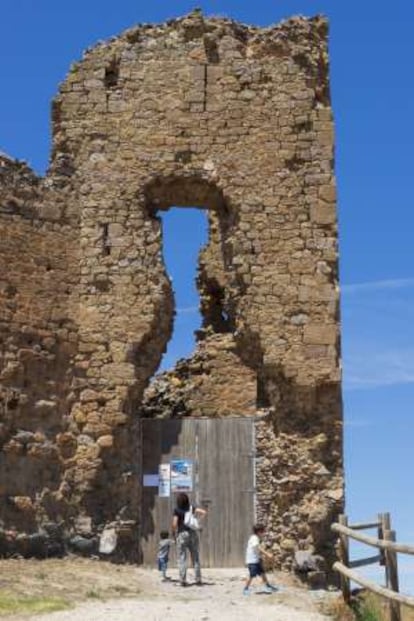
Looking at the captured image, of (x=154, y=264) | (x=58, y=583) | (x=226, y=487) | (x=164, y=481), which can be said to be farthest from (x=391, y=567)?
(x=154, y=264)

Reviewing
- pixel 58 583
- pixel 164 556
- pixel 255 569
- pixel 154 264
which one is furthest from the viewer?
pixel 154 264

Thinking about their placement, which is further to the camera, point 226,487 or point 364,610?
point 226,487

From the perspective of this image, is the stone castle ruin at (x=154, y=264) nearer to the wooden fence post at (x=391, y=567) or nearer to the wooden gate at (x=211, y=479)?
the wooden gate at (x=211, y=479)

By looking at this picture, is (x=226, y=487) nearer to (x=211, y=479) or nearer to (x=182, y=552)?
(x=211, y=479)

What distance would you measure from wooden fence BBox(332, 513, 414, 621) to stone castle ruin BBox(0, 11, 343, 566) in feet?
5.86

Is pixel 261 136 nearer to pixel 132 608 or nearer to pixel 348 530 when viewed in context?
pixel 348 530

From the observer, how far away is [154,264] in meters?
14.1

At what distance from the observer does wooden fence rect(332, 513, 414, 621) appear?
9016 mm

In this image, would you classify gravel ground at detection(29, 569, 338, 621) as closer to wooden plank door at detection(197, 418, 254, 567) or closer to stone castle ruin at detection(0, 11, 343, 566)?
wooden plank door at detection(197, 418, 254, 567)

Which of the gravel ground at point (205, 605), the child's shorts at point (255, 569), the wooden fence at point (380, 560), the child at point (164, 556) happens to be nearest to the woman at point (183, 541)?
the gravel ground at point (205, 605)

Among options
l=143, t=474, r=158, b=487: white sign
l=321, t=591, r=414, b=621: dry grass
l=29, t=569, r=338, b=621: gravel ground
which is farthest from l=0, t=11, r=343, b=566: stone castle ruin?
l=321, t=591, r=414, b=621: dry grass

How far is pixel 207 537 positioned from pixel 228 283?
12.3 ft

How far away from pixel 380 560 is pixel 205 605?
2080 mm

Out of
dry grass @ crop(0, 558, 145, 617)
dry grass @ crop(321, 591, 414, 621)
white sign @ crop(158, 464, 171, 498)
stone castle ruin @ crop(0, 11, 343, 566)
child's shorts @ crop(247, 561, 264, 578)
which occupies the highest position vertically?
stone castle ruin @ crop(0, 11, 343, 566)
